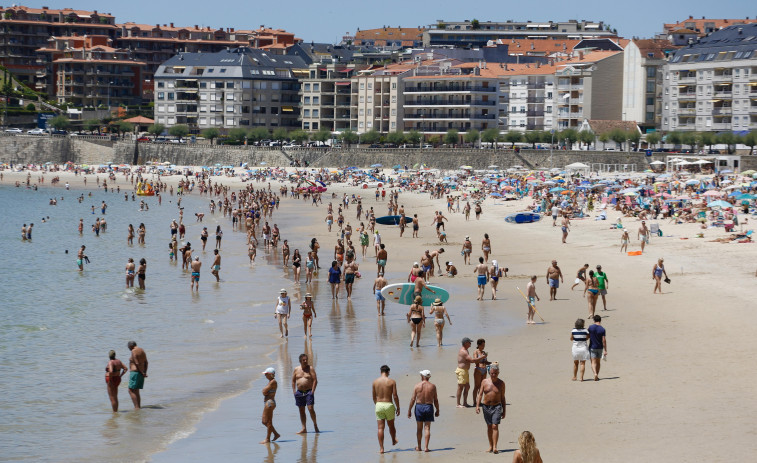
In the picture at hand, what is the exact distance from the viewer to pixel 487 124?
321ft

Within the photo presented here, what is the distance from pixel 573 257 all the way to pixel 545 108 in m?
63.7

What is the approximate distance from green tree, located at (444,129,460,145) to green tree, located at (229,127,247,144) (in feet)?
70.6

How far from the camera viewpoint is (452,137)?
9419 cm

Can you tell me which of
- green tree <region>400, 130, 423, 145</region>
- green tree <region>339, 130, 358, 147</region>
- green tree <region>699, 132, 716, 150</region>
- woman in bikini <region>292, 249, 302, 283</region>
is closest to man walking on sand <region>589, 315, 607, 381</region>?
woman in bikini <region>292, 249, 302, 283</region>

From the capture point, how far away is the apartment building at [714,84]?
79375 mm

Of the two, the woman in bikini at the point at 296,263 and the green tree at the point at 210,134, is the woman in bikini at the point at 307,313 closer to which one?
the woman in bikini at the point at 296,263

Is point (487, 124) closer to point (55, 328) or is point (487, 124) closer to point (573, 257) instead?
point (573, 257)

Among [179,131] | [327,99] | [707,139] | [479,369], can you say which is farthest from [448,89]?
[479,369]

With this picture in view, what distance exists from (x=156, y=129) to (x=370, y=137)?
25406 millimetres

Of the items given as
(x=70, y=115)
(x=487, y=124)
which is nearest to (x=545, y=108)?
(x=487, y=124)

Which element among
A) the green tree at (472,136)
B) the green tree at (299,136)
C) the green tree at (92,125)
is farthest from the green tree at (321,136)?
the green tree at (92,125)

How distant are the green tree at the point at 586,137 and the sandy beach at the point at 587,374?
5217cm

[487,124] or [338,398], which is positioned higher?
[487,124]

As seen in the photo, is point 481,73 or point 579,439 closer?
point 579,439
